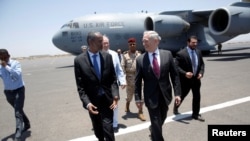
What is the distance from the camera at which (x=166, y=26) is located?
66.3 ft

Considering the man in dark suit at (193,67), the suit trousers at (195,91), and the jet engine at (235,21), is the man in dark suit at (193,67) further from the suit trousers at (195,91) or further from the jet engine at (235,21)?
the jet engine at (235,21)

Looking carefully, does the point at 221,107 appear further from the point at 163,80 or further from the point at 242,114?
the point at 163,80

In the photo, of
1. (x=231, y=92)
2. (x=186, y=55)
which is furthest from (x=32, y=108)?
(x=231, y=92)

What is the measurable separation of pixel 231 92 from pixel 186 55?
2992mm

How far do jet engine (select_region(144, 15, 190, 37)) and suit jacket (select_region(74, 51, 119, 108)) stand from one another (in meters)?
16.6

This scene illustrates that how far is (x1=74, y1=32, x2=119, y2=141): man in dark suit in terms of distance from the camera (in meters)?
3.48

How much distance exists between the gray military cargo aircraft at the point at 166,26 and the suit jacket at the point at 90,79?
15434 millimetres

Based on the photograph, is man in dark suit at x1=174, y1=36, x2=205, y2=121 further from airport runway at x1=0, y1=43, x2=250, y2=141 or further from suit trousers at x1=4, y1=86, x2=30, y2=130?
suit trousers at x1=4, y1=86, x2=30, y2=130

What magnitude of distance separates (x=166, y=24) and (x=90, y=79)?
17551 millimetres

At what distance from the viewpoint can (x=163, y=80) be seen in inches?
144

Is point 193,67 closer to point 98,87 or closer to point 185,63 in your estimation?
point 185,63

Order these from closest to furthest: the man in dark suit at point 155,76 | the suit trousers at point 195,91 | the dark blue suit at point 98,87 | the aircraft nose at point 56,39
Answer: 1. the dark blue suit at point 98,87
2. the man in dark suit at point 155,76
3. the suit trousers at point 195,91
4. the aircraft nose at point 56,39

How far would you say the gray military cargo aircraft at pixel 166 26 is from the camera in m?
17.5

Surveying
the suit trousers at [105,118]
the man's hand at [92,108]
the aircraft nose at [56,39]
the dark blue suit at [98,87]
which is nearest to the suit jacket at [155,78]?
the dark blue suit at [98,87]
